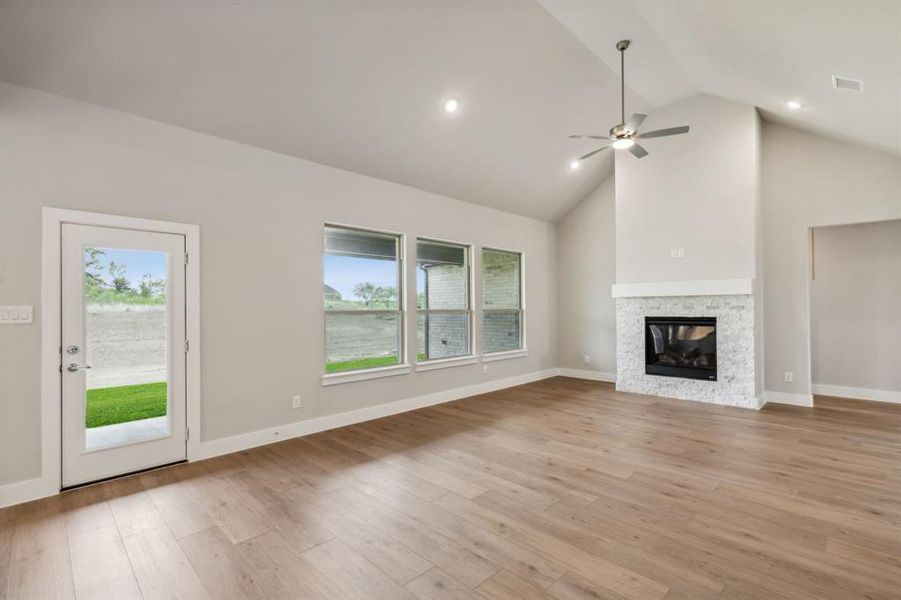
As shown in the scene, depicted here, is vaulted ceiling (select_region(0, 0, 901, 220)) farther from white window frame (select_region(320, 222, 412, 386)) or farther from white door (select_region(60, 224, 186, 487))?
white door (select_region(60, 224, 186, 487))

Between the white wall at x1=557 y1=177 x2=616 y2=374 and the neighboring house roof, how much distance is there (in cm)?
453

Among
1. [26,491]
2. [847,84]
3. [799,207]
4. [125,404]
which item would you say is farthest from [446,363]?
[799,207]

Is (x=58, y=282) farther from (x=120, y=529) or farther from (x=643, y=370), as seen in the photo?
(x=643, y=370)

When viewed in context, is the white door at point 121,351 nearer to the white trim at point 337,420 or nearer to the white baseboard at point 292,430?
the white baseboard at point 292,430

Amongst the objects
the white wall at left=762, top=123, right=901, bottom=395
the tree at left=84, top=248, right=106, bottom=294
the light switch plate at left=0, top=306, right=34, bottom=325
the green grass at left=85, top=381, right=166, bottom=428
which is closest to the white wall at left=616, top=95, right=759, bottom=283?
the white wall at left=762, top=123, right=901, bottom=395

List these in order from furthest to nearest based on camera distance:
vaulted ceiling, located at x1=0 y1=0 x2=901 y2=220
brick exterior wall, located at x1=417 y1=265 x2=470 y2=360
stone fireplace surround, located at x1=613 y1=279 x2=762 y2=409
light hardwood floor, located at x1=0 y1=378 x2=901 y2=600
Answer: brick exterior wall, located at x1=417 y1=265 x2=470 y2=360 < stone fireplace surround, located at x1=613 y1=279 x2=762 y2=409 < vaulted ceiling, located at x1=0 y1=0 x2=901 y2=220 < light hardwood floor, located at x1=0 y1=378 x2=901 y2=600

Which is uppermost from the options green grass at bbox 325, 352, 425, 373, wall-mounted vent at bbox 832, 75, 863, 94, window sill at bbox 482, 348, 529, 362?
wall-mounted vent at bbox 832, 75, 863, 94

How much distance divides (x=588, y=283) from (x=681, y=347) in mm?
2018

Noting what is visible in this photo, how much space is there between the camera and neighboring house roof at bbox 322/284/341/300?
182 inches

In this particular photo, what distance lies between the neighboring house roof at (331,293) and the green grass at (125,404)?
1.71m

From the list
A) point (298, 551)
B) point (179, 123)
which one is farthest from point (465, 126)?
point (298, 551)

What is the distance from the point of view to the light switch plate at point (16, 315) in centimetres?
286

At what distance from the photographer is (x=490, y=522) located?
254cm

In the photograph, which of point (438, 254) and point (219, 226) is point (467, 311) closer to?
point (438, 254)
